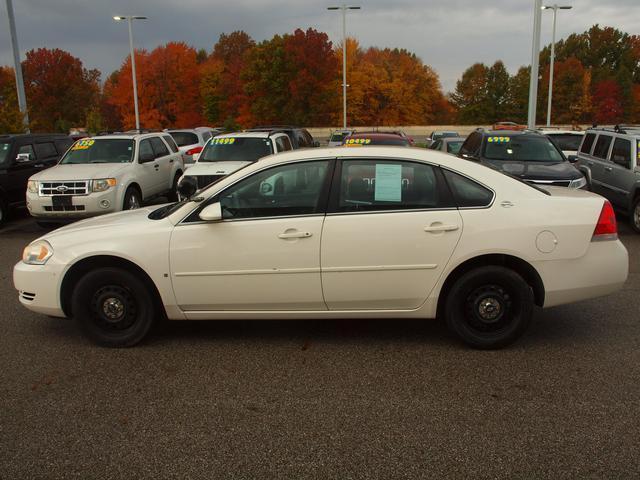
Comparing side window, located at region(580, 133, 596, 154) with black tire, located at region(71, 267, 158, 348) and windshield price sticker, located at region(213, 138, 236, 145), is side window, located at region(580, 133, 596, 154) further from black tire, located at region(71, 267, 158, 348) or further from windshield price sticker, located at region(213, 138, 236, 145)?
black tire, located at region(71, 267, 158, 348)

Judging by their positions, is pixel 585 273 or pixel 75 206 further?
pixel 75 206

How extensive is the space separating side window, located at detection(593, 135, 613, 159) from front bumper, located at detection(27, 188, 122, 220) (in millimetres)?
9585

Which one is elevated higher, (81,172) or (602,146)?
(602,146)

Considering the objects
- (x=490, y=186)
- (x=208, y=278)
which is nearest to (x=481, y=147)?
(x=490, y=186)

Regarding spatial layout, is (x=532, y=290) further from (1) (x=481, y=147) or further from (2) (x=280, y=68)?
(2) (x=280, y=68)

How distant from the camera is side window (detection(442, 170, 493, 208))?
4.66m

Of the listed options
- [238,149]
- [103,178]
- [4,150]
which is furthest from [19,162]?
[238,149]

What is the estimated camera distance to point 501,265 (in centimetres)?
471

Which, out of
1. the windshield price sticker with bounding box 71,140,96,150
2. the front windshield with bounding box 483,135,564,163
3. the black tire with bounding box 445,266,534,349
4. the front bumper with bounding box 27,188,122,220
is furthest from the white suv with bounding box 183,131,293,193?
the black tire with bounding box 445,266,534,349

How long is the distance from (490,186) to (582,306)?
2.11 m

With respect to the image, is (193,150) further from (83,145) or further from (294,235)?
(294,235)

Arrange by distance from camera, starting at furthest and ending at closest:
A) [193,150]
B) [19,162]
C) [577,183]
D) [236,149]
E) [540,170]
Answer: [193,150] < [19,162] < [236,149] < [540,170] < [577,183]

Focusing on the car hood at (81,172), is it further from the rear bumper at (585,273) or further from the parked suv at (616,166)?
the parked suv at (616,166)

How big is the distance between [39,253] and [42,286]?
279mm
